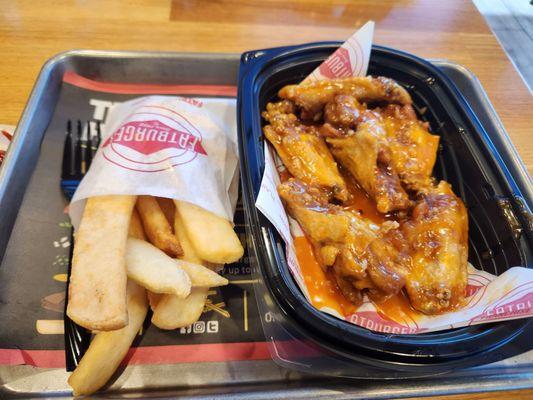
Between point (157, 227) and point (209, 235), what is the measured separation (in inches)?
6.5

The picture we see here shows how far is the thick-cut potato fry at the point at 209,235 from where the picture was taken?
122 cm

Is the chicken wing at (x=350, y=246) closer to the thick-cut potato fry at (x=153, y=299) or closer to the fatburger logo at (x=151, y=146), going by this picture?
the fatburger logo at (x=151, y=146)

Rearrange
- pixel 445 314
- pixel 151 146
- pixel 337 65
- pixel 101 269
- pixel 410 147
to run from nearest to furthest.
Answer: pixel 101 269 → pixel 445 314 → pixel 151 146 → pixel 410 147 → pixel 337 65

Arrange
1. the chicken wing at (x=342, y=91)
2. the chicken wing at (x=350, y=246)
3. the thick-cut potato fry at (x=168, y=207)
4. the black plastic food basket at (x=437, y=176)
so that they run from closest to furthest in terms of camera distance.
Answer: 1. the black plastic food basket at (x=437, y=176)
2. the chicken wing at (x=350, y=246)
3. the thick-cut potato fry at (x=168, y=207)
4. the chicken wing at (x=342, y=91)

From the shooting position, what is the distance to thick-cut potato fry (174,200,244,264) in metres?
1.22

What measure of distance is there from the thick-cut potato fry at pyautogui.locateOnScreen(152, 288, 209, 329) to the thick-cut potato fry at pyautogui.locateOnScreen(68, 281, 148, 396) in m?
0.08

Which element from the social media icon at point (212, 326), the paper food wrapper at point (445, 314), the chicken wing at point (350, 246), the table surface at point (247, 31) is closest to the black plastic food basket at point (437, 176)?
the paper food wrapper at point (445, 314)

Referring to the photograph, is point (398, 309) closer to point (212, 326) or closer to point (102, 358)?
point (212, 326)

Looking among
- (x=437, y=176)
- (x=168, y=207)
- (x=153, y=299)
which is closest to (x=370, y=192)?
(x=437, y=176)

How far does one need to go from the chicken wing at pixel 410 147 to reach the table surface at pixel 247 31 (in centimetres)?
63

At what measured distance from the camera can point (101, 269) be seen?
3.47 feet

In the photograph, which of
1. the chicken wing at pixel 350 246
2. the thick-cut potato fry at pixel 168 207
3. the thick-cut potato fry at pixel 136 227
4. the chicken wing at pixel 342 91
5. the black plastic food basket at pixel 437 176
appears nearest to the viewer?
the black plastic food basket at pixel 437 176

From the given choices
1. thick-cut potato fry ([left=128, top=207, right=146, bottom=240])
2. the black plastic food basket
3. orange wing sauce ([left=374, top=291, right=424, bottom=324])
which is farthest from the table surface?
orange wing sauce ([left=374, top=291, right=424, bottom=324])

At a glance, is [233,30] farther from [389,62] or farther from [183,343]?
[183,343]
